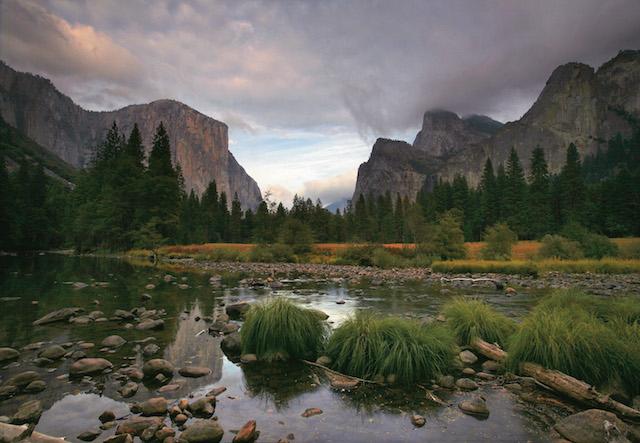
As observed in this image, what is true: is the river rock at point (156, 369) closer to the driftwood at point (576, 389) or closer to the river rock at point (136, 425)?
the river rock at point (136, 425)

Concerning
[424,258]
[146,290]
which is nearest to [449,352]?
[146,290]

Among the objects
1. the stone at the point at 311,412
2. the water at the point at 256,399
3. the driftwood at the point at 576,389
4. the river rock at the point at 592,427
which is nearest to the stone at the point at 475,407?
the water at the point at 256,399

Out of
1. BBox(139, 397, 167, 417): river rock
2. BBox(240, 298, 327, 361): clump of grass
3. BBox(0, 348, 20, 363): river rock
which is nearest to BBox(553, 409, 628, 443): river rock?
BBox(240, 298, 327, 361): clump of grass

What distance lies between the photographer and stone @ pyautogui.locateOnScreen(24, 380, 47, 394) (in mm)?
6468

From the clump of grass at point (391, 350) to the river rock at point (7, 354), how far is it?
6.77 meters

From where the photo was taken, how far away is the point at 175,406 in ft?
19.1

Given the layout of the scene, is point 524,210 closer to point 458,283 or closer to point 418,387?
point 458,283

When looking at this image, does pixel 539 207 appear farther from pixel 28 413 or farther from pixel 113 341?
pixel 28 413

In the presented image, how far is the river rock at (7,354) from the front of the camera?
802 cm

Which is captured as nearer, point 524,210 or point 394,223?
point 524,210

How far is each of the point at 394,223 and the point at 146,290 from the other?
84.9 m

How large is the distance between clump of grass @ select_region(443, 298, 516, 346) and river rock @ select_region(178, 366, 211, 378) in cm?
564

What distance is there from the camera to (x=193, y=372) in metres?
7.41

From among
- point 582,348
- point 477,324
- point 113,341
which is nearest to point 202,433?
point 113,341
